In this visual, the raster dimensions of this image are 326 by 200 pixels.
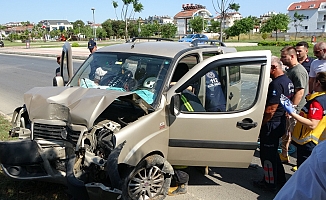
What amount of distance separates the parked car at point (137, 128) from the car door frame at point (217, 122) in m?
0.01

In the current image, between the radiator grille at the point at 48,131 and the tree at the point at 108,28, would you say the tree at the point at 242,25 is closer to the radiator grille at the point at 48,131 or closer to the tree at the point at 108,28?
the tree at the point at 108,28

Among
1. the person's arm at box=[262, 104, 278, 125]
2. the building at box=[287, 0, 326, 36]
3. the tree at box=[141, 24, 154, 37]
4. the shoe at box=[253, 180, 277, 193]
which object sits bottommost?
the shoe at box=[253, 180, 277, 193]

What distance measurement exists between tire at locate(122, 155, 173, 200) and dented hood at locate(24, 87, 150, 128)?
60 cm

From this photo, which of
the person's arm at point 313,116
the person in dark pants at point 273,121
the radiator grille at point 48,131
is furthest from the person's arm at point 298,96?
the radiator grille at point 48,131

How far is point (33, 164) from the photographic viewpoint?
309 centimetres

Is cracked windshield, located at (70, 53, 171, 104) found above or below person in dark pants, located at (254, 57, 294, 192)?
above

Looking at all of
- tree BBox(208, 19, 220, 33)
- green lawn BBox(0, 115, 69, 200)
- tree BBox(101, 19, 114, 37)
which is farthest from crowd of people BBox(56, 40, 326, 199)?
tree BBox(101, 19, 114, 37)

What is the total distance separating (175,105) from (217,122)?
54 cm

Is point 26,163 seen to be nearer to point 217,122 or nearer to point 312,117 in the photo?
point 217,122

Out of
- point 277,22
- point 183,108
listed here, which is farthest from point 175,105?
point 277,22

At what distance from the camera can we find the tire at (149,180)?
311 cm

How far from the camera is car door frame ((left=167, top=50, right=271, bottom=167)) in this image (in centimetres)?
335

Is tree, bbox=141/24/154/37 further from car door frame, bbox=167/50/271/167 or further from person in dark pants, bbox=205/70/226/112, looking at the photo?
car door frame, bbox=167/50/271/167

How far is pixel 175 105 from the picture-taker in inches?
129
